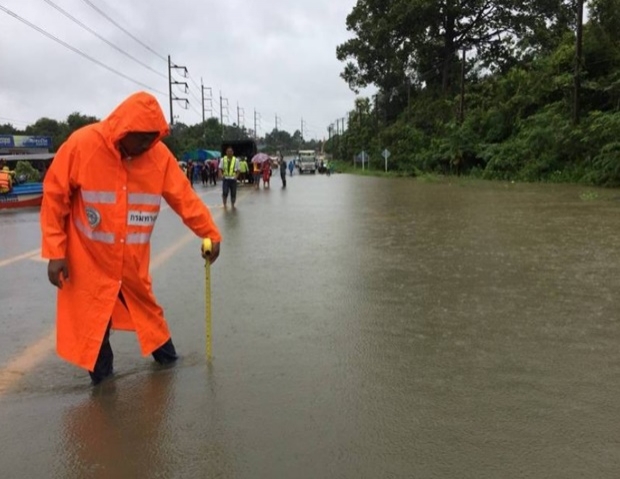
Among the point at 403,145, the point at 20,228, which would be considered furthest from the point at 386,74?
the point at 20,228

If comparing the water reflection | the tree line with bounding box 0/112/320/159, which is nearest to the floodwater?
the water reflection

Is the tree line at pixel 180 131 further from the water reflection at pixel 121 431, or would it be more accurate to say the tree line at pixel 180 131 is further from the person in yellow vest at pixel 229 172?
the water reflection at pixel 121 431

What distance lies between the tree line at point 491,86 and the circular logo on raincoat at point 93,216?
21642mm

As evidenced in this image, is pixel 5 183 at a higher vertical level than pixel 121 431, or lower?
higher

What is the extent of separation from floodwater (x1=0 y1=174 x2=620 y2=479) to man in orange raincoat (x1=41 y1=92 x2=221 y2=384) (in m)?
0.45

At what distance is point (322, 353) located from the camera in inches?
175

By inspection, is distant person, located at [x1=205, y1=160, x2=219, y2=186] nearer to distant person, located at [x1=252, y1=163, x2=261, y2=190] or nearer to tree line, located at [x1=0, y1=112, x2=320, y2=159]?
distant person, located at [x1=252, y1=163, x2=261, y2=190]

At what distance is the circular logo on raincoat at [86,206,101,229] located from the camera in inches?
141

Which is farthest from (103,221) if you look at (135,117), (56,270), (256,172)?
(256,172)

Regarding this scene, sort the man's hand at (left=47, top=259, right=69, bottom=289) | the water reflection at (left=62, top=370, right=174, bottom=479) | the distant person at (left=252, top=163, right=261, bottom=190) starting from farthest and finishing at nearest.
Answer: the distant person at (left=252, top=163, right=261, bottom=190) → the man's hand at (left=47, top=259, right=69, bottom=289) → the water reflection at (left=62, top=370, right=174, bottom=479)

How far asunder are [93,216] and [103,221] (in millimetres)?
63

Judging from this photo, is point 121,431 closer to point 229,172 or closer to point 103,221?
point 103,221

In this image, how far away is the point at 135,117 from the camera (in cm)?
351

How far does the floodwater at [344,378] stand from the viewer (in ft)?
9.68
